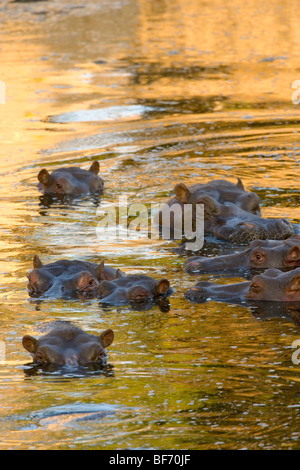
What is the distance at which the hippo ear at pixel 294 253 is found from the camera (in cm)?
775

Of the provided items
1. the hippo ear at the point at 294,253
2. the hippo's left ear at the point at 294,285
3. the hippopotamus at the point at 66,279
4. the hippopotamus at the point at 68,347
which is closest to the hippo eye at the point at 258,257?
the hippo ear at the point at 294,253

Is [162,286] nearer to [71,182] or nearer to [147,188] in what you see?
[147,188]

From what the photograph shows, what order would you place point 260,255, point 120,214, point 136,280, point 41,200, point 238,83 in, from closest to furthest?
point 136,280, point 260,255, point 120,214, point 41,200, point 238,83

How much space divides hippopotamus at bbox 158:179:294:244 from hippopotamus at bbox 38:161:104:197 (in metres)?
→ 1.38

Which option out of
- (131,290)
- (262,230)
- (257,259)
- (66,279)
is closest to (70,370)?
(131,290)

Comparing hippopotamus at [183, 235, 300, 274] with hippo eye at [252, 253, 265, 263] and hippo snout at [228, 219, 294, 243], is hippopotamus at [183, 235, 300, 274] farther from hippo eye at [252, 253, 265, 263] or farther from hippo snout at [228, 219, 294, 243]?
hippo snout at [228, 219, 294, 243]

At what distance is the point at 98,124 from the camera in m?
14.7

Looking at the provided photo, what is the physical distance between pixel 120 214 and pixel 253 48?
1265 centimetres

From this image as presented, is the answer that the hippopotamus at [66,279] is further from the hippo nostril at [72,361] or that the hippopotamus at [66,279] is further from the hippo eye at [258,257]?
the hippo nostril at [72,361]

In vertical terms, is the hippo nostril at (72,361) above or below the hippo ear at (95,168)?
below

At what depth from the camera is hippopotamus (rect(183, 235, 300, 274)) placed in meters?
7.86

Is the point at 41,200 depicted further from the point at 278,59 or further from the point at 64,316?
the point at 278,59

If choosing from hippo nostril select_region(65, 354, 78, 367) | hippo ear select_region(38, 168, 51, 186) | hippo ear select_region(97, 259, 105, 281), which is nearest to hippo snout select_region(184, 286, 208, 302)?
hippo ear select_region(97, 259, 105, 281)
